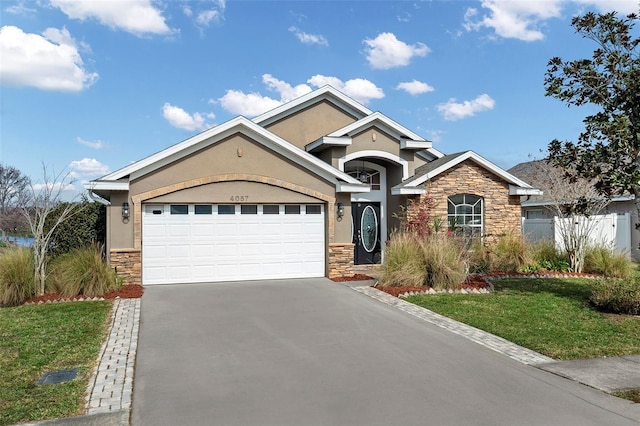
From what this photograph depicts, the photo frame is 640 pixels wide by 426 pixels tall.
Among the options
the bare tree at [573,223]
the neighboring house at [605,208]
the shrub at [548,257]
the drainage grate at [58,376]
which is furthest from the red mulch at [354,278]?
the drainage grate at [58,376]

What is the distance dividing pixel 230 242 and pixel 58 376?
815 centimetres

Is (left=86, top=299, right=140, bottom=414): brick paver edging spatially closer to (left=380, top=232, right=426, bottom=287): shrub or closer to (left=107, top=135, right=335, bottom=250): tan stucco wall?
(left=107, top=135, right=335, bottom=250): tan stucco wall

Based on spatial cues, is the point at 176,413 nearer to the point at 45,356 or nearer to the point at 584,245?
the point at 45,356

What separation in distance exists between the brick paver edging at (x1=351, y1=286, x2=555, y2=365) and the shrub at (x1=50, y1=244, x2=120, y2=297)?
Answer: 6517 mm

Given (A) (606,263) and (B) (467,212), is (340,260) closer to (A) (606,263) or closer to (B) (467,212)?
(B) (467,212)

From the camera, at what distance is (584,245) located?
1697 centimetres

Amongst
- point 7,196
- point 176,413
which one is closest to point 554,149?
point 176,413

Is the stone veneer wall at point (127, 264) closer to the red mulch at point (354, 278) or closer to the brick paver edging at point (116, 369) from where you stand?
the brick paver edging at point (116, 369)

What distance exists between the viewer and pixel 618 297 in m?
10.4

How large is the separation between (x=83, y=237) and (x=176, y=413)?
1331 cm

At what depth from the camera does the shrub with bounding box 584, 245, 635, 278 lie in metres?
16.3

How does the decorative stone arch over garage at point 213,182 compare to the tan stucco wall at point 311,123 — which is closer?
the decorative stone arch over garage at point 213,182

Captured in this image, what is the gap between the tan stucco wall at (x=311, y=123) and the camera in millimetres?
19344

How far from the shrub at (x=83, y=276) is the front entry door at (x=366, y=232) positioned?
892cm
